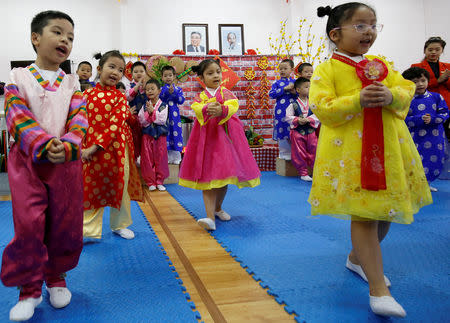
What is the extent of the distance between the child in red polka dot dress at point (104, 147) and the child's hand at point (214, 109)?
0.54m

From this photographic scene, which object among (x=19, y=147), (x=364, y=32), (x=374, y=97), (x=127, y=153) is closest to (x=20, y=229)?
(x=19, y=147)

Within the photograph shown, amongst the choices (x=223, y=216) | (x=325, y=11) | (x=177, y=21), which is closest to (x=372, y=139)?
(x=325, y=11)

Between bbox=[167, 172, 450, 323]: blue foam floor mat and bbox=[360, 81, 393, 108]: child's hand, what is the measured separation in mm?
754

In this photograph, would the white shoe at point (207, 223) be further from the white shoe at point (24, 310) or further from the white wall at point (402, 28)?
the white wall at point (402, 28)

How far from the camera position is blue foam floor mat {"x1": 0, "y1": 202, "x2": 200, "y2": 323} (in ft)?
4.65

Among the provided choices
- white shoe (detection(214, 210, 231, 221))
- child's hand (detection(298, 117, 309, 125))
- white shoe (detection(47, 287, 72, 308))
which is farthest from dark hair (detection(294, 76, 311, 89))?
white shoe (detection(47, 287, 72, 308))

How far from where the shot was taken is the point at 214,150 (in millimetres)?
2605

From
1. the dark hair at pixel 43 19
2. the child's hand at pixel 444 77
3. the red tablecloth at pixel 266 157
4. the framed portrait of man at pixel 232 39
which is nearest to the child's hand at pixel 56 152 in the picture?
the dark hair at pixel 43 19

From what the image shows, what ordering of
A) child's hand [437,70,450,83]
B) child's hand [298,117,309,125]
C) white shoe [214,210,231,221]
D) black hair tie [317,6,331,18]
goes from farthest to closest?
1. child's hand [298,117,309,125]
2. child's hand [437,70,450,83]
3. white shoe [214,210,231,221]
4. black hair tie [317,6,331,18]

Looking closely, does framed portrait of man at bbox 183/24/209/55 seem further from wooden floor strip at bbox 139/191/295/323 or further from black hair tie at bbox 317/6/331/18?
black hair tie at bbox 317/6/331/18

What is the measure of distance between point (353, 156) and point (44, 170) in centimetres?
116

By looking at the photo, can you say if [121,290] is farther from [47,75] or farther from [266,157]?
[266,157]

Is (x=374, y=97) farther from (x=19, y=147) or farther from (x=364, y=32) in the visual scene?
(x=19, y=147)

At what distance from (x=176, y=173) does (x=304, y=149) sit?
1683mm
